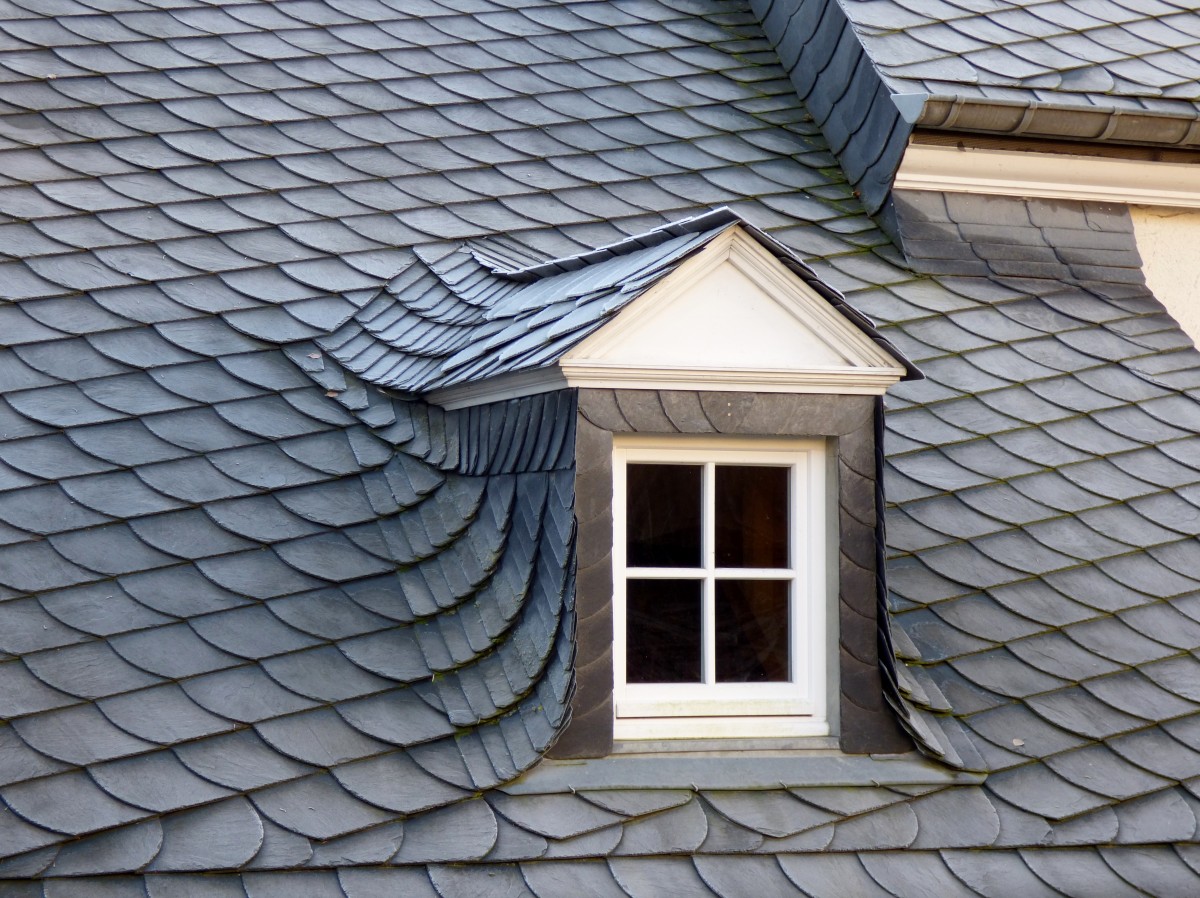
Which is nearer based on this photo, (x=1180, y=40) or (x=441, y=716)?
(x=441, y=716)

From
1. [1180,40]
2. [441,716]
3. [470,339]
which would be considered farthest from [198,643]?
[1180,40]

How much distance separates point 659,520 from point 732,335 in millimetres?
500

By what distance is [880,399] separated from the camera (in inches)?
144

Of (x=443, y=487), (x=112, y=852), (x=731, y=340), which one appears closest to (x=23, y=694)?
(x=112, y=852)

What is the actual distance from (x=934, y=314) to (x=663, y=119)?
56.4 inches

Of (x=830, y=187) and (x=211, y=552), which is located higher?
(x=830, y=187)

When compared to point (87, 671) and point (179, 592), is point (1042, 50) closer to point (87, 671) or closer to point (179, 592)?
point (179, 592)

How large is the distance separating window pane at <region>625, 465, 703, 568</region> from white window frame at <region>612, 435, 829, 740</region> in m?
0.02

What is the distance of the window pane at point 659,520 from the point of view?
3.50 m

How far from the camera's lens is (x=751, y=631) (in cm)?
353

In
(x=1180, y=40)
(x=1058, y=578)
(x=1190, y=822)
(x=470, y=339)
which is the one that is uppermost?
(x=1180, y=40)

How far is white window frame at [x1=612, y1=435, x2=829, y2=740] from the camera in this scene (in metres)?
3.46

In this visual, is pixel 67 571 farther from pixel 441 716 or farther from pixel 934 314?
pixel 934 314

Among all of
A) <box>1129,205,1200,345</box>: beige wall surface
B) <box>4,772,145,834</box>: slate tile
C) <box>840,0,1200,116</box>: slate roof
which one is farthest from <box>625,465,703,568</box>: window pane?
<box>1129,205,1200,345</box>: beige wall surface
